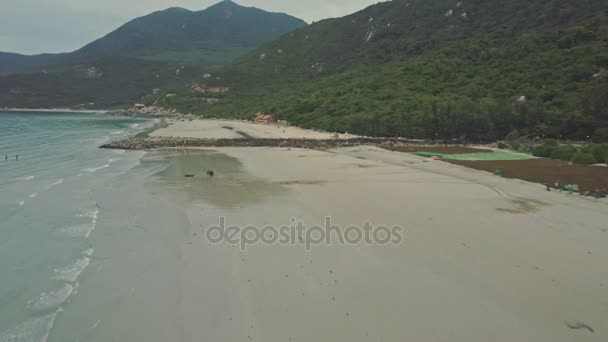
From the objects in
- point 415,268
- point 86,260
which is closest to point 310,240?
point 415,268

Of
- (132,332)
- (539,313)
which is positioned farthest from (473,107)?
(132,332)

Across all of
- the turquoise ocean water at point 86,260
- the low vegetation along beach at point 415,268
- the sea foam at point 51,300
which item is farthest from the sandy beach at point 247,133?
the sea foam at point 51,300

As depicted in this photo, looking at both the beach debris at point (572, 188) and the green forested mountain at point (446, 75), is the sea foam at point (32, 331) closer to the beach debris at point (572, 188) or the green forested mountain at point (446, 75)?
the beach debris at point (572, 188)

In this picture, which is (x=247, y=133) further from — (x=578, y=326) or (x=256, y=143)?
(x=578, y=326)

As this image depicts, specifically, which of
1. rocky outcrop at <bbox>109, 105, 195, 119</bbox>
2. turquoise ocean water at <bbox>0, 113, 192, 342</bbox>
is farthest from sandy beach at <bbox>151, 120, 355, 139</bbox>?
rocky outcrop at <bbox>109, 105, 195, 119</bbox>

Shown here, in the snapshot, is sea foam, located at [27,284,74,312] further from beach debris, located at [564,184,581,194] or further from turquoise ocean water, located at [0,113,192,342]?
beach debris, located at [564,184,581,194]
